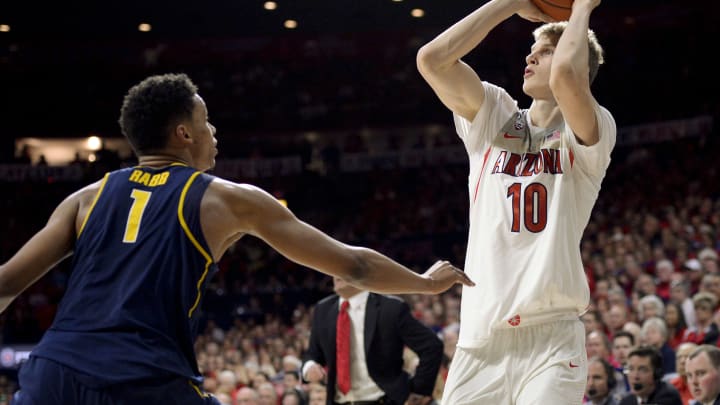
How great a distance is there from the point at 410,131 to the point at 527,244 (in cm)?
2021

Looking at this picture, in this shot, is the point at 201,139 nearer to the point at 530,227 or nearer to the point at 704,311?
the point at 530,227

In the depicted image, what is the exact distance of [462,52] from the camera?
416 cm

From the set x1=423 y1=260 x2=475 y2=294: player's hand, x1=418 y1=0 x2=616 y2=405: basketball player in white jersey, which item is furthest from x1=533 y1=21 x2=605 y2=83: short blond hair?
x1=423 y1=260 x2=475 y2=294: player's hand

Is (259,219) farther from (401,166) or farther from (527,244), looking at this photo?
(401,166)

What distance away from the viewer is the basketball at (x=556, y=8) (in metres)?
4.21

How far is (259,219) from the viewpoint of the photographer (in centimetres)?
296

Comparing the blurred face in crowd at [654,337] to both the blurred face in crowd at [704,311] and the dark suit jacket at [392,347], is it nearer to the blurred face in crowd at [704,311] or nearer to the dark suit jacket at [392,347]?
the blurred face in crowd at [704,311]

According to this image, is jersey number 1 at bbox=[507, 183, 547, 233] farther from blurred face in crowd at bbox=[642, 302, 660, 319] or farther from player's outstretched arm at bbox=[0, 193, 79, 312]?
blurred face in crowd at bbox=[642, 302, 660, 319]

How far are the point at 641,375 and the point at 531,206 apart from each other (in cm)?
338

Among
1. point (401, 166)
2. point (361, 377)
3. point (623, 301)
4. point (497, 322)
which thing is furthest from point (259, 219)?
point (401, 166)

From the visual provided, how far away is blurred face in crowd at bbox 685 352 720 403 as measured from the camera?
6.15 metres

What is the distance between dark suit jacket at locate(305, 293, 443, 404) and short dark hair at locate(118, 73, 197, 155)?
388 centimetres

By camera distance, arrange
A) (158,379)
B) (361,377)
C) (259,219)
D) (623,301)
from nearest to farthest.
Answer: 1. (158,379)
2. (259,219)
3. (361,377)
4. (623,301)

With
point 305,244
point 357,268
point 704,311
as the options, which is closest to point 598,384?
point 704,311
